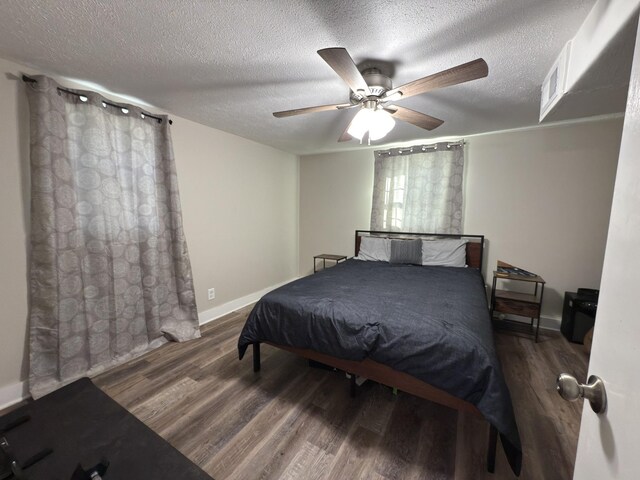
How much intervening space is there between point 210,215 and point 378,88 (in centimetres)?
226

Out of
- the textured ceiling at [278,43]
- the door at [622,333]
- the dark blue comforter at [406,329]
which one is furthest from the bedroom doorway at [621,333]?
the textured ceiling at [278,43]

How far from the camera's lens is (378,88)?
1632 mm

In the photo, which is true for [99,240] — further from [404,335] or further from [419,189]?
[419,189]

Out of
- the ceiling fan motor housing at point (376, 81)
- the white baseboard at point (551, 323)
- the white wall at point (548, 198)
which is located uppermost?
the ceiling fan motor housing at point (376, 81)

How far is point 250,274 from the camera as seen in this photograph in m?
3.67

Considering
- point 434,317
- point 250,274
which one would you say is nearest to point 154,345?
point 250,274

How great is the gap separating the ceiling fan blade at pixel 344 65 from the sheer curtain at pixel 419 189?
2.07m

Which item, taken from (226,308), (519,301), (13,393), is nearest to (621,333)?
(519,301)

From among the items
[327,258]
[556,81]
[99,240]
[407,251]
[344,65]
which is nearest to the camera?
Answer: [344,65]

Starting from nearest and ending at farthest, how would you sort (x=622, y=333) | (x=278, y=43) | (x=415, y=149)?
(x=622, y=333) < (x=278, y=43) < (x=415, y=149)

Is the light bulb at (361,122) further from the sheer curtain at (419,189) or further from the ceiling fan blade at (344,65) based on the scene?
the sheer curtain at (419,189)

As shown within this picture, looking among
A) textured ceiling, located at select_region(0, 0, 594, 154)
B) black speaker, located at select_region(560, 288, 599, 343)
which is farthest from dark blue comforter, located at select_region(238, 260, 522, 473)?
textured ceiling, located at select_region(0, 0, 594, 154)

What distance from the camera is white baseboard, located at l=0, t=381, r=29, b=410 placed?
5.68 feet

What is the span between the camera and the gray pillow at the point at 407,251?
317 cm
